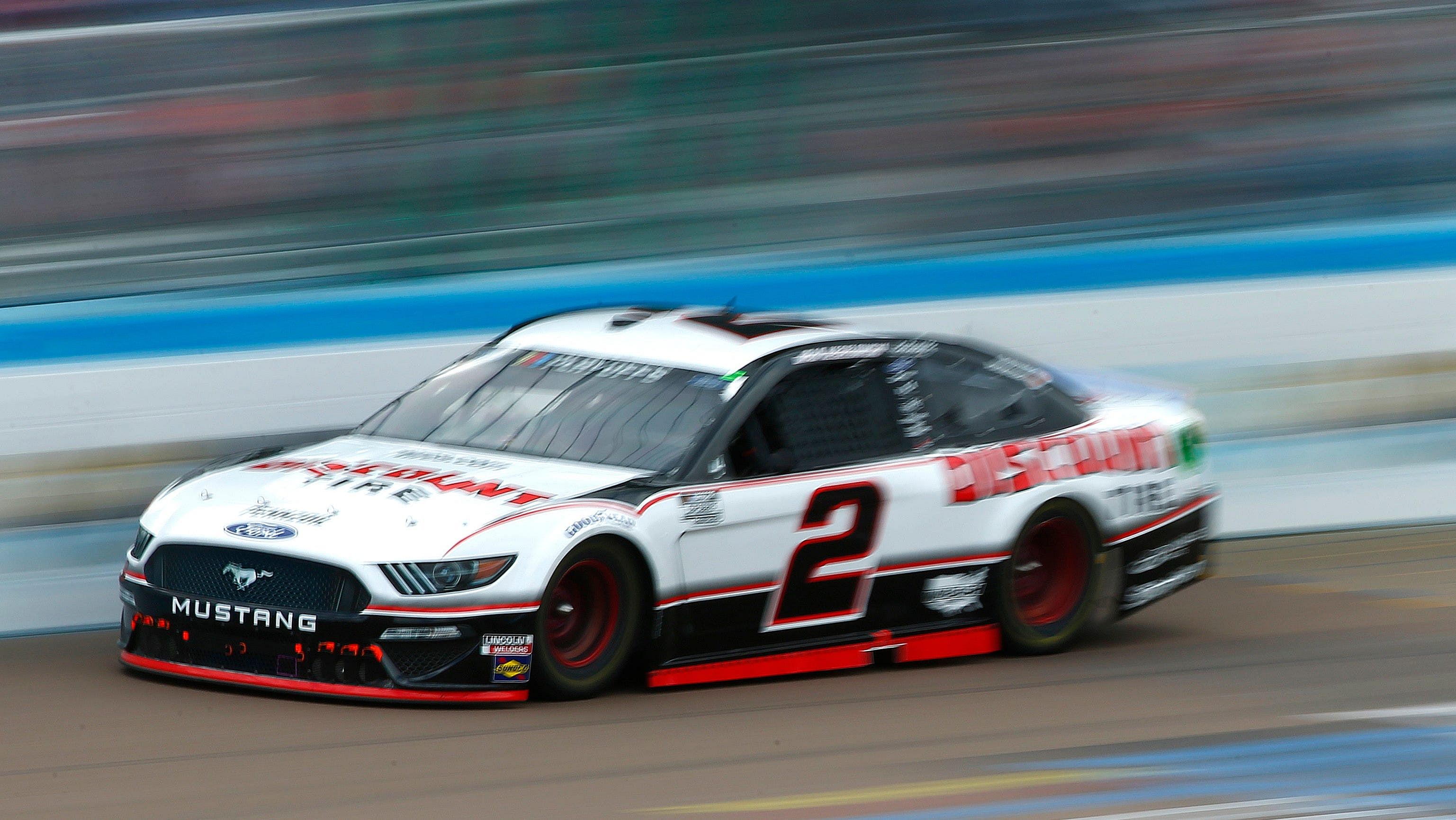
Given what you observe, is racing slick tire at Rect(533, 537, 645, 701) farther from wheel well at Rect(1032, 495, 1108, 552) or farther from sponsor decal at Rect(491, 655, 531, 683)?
wheel well at Rect(1032, 495, 1108, 552)

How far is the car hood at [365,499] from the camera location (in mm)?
6004

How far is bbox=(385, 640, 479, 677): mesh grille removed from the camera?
595 cm

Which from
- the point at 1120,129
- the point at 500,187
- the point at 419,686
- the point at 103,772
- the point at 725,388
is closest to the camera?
the point at 103,772

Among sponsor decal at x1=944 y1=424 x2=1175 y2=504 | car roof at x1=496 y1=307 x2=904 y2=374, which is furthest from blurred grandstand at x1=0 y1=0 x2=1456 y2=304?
sponsor decal at x1=944 y1=424 x2=1175 y2=504

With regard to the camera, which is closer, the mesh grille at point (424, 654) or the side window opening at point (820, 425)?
the mesh grille at point (424, 654)

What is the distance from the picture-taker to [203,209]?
884cm

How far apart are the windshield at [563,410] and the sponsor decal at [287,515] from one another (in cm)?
87

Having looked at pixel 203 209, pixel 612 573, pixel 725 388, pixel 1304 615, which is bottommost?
pixel 1304 615

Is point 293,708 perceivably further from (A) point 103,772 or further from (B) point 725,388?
(B) point 725,388

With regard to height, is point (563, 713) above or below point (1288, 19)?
below

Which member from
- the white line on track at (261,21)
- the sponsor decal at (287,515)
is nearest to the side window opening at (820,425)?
the sponsor decal at (287,515)

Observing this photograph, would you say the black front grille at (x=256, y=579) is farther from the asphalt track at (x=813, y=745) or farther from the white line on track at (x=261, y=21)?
the white line on track at (x=261, y=21)

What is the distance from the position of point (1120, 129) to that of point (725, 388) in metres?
4.63

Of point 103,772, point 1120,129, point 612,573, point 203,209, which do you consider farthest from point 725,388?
point 1120,129
